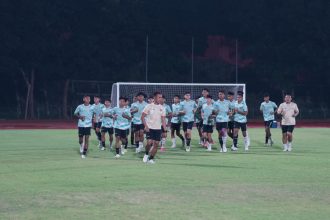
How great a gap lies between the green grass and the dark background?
3447 cm

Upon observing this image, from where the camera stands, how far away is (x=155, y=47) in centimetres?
6294

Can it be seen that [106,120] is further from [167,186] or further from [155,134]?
[167,186]

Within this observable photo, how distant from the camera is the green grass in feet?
41.5

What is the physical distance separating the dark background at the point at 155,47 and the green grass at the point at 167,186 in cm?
3447

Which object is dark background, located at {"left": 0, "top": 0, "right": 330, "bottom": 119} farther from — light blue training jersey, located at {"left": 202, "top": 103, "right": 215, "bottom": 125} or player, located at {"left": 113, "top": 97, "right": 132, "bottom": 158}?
player, located at {"left": 113, "top": 97, "right": 132, "bottom": 158}

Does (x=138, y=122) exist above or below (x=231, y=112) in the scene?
below

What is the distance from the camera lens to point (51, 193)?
1481 cm

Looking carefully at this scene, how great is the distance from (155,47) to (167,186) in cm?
4739

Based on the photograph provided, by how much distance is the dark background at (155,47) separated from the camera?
59.5 m

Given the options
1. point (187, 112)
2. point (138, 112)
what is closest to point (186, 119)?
point (187, 112)

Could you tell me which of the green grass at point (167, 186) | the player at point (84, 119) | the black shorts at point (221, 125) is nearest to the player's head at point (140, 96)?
the green grass at point (167, 186)

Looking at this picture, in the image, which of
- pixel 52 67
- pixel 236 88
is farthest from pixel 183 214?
pixel 52 67

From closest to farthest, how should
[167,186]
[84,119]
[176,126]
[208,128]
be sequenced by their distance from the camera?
[167,186], [84,119], [208,128], [176,126]

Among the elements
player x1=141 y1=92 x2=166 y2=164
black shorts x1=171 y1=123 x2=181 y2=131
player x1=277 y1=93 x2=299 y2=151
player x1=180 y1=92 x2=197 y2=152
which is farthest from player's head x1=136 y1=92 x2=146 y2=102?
player x1=277 y1=93 x2=299 y2=151
